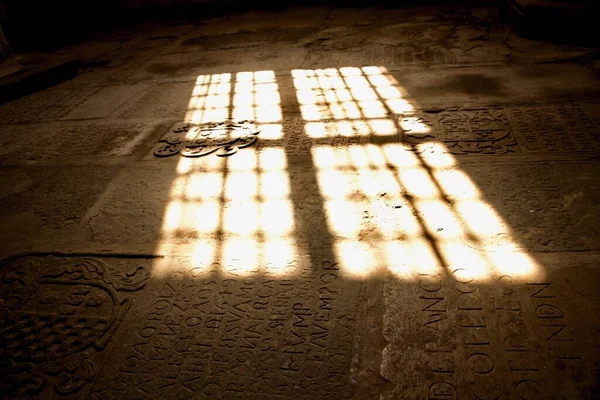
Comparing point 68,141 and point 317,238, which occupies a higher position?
point 68,141

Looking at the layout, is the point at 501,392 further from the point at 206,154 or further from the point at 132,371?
the point at 206,154

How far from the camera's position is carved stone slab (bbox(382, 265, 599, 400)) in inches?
55.2

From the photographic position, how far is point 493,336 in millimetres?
1564

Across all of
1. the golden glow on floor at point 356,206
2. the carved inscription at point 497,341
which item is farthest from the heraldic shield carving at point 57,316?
the carved inscription at point 497,341

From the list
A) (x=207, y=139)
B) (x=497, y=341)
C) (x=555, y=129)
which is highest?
(x=207, y=139)

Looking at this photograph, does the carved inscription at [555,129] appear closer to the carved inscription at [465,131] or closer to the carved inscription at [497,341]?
the carved inscription at [465,131]

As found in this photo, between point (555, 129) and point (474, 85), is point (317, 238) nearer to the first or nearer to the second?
point (555, 129)

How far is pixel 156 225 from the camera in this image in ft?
8.03

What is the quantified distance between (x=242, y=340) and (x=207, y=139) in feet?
6.63

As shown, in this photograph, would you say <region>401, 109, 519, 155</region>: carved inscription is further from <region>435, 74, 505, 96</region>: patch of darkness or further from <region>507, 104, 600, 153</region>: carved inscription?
<region>435, 74, 505, 96</region>: patch of darkness

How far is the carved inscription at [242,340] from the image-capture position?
4.97 ft

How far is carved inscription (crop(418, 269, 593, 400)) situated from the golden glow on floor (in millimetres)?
111

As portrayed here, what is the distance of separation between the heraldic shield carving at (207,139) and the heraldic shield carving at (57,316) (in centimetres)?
121

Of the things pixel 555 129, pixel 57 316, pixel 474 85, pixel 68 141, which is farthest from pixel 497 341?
pixel 68 141
